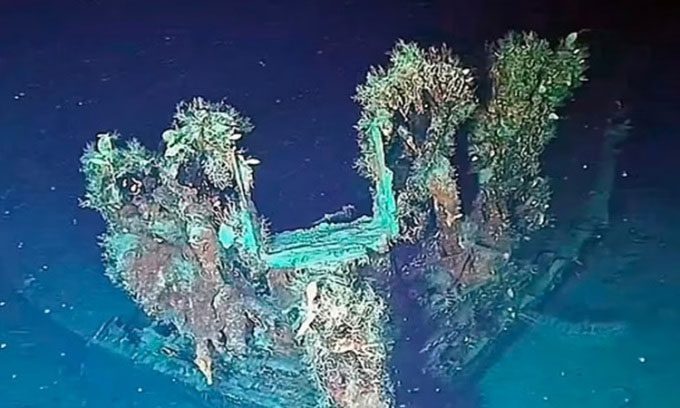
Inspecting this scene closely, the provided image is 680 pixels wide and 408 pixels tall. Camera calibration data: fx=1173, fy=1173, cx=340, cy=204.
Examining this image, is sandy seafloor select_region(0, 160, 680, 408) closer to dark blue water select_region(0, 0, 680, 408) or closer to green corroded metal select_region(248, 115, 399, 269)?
dark blue water select_region(0, 0, 680, 408)

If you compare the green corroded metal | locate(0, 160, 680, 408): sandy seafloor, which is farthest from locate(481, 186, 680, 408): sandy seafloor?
the green corroded metal

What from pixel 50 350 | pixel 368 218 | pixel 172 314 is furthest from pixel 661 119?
pixel 50 350

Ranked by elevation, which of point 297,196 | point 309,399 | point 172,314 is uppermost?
point 297,196

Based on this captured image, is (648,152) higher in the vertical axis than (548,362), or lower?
higher

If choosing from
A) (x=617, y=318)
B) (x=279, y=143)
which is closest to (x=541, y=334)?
(x=617, y=318)

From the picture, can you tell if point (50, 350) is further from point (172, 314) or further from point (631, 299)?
point (631, 299)

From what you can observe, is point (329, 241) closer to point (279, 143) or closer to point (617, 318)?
point (279, 143)
